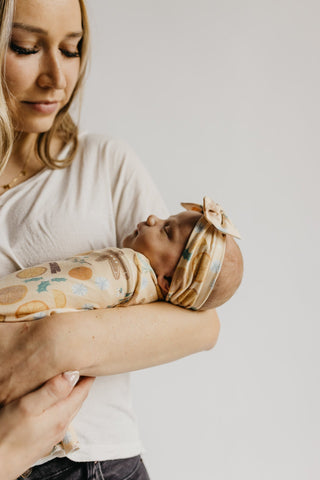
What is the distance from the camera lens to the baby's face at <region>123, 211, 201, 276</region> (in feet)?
4.80

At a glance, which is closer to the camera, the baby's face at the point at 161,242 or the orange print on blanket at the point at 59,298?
the orange print on blanket at the point at 59,298

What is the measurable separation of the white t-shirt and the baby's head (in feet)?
0.32

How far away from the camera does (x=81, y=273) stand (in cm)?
133

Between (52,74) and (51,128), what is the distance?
0.25 meters

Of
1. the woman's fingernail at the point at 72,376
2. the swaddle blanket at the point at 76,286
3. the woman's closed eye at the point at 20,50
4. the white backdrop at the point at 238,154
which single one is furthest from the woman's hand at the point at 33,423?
the white backdrop at the point at 238,154

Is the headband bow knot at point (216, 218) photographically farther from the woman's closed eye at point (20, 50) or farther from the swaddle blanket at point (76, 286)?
the woman's closed eye at point (20, 50)

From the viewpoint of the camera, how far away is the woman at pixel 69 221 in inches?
48.1

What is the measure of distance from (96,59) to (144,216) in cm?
104

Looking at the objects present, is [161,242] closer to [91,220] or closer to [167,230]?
[167,230]

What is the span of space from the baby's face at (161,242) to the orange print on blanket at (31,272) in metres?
0.25

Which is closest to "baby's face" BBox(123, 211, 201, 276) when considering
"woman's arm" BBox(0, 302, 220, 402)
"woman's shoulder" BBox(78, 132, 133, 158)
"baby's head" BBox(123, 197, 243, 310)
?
"baby's head" BBox(123, 197, 243, 310)

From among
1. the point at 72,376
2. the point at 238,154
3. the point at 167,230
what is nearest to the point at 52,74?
the point at 167,230

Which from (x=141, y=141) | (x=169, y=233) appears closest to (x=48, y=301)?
(x=169, y=233)

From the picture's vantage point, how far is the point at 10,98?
148 centimetres
